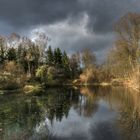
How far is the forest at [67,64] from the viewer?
37.6m

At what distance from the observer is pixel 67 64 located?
78.6 meters

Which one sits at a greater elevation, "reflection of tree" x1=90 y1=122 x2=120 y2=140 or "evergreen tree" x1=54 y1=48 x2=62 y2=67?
"evergreen tree" x1=54 y1=48 x2=62 y2=67

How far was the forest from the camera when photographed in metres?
37.6

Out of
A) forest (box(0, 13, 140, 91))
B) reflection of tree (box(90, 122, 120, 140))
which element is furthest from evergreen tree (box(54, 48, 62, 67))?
reflection of tree (box(90, 122, 120, 140))

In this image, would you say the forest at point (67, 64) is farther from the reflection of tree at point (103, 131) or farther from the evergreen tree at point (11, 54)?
the reflection of tree at point (103, 131)

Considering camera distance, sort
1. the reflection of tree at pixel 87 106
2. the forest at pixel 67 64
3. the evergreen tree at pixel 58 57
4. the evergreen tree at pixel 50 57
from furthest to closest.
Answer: the evergreen tree at pixel 58 57
the evergreen tree at pixel 50 57
the forest at pixel 67 64
the reflection of tree at pixel 87 106

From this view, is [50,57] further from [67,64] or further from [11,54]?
[11,54]

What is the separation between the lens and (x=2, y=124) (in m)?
13.2

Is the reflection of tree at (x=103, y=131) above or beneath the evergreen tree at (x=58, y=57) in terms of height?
beneath

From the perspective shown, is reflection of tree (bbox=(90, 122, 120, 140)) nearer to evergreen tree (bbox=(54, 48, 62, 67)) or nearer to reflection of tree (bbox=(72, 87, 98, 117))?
reflection of tree (bbox=(72, 87, 98, 117))

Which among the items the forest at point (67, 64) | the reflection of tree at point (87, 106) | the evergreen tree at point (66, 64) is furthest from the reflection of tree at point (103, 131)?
the evergreen tree at point (66, 64)

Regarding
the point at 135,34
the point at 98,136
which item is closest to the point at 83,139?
the point at 98,136

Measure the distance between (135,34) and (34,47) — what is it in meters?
29.0

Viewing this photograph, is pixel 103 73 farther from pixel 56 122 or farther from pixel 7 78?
pixel 56 122
